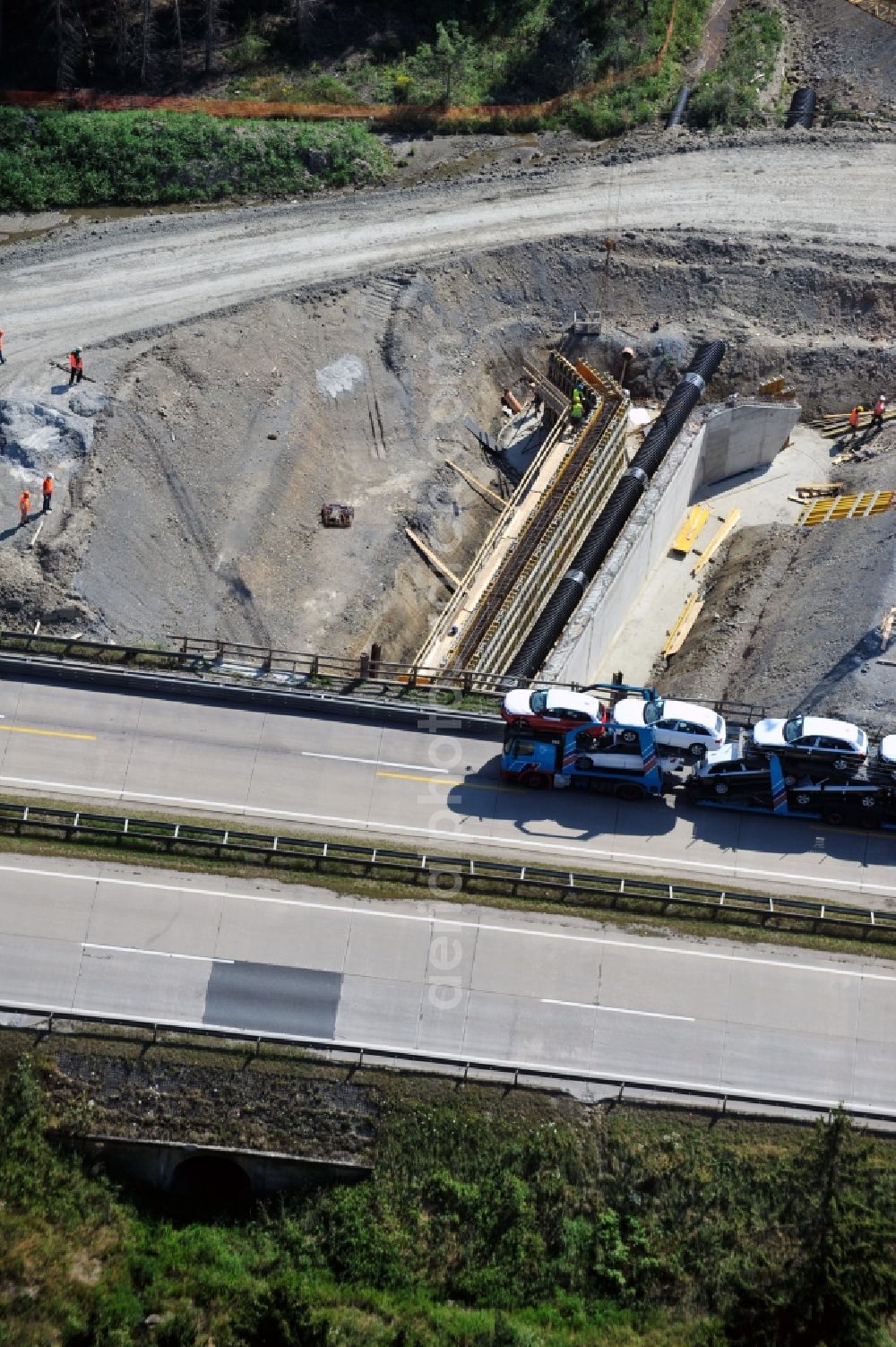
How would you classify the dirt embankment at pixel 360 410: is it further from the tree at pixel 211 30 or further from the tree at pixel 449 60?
the tree at pixel 211 30

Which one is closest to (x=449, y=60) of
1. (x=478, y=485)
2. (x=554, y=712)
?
(x=478, y=485)

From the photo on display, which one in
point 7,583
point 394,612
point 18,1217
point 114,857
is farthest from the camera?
point 394,612

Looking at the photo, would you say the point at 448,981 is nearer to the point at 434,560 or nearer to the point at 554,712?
the point at 554,712

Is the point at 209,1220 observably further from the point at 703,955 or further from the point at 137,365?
the point at 137,365

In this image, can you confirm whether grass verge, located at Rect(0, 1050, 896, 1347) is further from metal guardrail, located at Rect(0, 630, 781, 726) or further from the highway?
metal guardrail, located at Rect(0, 630, 781, 726)

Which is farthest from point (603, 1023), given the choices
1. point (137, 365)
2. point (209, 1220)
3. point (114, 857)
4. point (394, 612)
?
point (137, 365)

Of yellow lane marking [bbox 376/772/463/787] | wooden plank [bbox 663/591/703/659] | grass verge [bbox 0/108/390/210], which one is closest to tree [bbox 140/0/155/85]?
grass verge [bbox 0/108/390/210]
